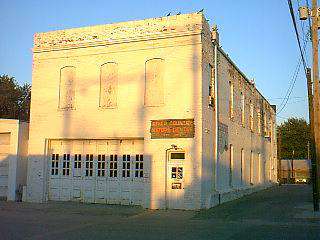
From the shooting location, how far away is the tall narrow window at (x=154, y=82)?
19.6m

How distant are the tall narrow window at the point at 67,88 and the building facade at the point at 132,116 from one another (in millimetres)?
50

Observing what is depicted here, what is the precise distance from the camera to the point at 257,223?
14438mm

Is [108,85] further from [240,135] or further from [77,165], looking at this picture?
[240,135]

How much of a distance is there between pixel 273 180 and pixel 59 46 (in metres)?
29.9

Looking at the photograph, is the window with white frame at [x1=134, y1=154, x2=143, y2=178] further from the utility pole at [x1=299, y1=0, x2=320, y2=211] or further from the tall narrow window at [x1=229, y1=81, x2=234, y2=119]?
the utility pole at [x1=299, y1=0, x2=320, y2=211]

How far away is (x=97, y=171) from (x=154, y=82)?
5069 mm

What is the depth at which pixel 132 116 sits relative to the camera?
19891mm

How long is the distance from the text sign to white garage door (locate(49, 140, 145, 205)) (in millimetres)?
1364

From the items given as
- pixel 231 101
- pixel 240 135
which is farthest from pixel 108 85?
pixel 240 135

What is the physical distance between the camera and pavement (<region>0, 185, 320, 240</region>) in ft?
38.6

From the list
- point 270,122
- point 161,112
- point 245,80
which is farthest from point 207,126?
point 270,122

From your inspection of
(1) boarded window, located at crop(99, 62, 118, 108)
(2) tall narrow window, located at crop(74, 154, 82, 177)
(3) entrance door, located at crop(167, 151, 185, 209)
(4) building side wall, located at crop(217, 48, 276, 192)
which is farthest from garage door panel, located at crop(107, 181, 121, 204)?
(4) building side wall, located at crop(217, 48, 276, 192)

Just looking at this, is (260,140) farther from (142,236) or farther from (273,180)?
(142,236)

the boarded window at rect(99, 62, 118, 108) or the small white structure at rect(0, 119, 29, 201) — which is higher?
the boarded window at rect(99, 62, 118, 108)
